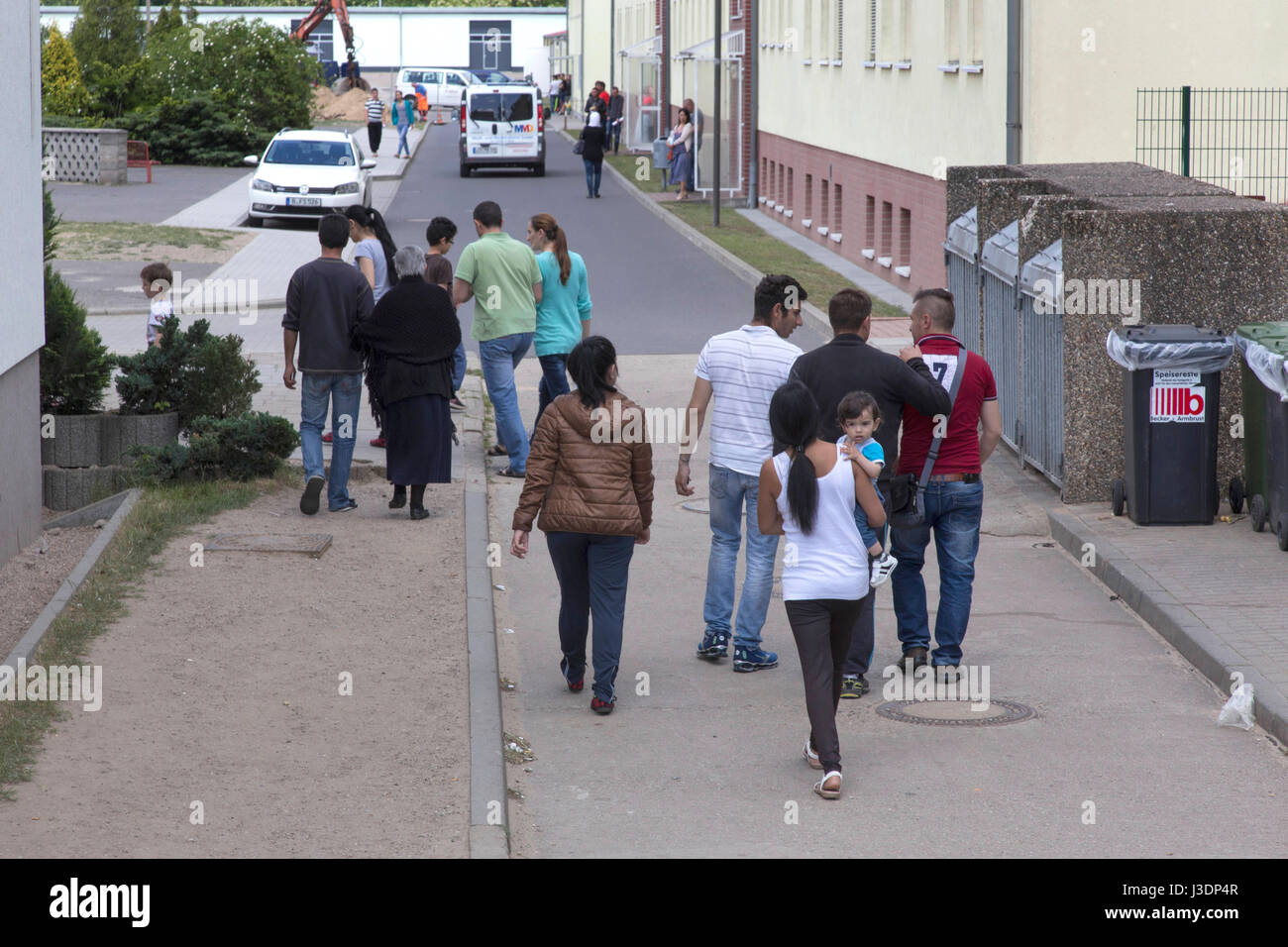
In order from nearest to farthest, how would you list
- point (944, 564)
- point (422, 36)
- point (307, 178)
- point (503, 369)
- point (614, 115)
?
point (944, 564), point (503, 369), point (307, 178), point (614, 115), point (422, 36)

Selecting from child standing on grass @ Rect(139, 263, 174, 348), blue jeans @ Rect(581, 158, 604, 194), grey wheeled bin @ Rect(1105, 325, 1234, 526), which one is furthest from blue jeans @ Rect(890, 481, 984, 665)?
blue jeans @ Rect(581, 158, 604, 194)

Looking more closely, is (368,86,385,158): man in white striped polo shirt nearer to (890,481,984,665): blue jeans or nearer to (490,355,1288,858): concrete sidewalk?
(490,355,1288,858): concrete sidewalk

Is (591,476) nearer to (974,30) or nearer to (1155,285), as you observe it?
(1155,285)

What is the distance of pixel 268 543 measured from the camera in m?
10.1

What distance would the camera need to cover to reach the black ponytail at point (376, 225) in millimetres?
12156

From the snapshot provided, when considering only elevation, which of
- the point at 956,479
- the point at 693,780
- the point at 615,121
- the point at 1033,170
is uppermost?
the point at 615,121

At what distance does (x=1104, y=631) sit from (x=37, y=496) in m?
6.67

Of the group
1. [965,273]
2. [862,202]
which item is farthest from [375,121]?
[965,273]

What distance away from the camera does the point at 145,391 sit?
1216 centimetres

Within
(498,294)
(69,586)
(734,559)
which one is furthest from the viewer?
(498,294)

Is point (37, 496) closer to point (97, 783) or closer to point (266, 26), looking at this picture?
point (97, 783)

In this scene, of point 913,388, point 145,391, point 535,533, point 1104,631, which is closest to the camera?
point 913,388

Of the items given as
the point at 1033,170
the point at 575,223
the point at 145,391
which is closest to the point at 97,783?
the point at 145,391

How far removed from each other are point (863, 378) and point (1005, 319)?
6.26m
